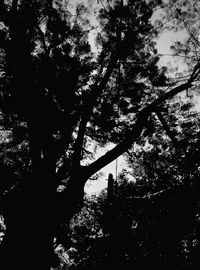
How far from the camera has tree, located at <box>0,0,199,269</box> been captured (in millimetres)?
5688

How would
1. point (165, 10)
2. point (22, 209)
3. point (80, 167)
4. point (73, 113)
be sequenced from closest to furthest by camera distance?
point (22, 209), point (80, 167), point (73, 113), point (165, 10)

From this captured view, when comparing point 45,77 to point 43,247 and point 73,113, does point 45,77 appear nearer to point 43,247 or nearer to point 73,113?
point 73,113

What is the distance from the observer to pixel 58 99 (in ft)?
27.8

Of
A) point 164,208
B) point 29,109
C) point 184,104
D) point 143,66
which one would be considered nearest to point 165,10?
point 143,66

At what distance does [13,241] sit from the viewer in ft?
17.2

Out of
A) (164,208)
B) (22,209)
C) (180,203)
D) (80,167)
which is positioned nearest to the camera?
(22,209)

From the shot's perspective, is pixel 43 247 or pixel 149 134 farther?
pixel 149 134

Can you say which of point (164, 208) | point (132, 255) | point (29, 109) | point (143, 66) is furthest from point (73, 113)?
point (132, 255)

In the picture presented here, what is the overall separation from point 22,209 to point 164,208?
4834 mm

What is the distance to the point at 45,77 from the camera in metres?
8.17

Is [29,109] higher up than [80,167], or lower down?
higher up

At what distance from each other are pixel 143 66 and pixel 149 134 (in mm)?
2988

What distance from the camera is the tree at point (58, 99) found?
569 centimetres

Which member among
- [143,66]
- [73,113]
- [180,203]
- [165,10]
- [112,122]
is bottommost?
[180,203]
